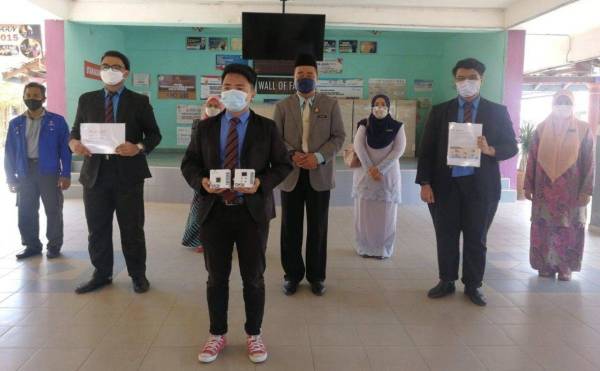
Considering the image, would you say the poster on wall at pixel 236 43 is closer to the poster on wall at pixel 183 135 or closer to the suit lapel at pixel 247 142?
the poster on wall at pixel 183 135

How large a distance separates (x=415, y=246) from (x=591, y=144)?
2064 mm

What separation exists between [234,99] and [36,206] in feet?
10.8

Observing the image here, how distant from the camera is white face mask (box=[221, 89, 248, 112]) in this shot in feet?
7.96

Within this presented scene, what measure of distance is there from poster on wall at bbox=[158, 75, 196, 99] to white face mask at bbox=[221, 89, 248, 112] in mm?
8793

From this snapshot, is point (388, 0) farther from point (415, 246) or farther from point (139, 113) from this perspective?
point (139, 113)

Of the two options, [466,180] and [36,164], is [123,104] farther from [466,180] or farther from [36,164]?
[466,180]

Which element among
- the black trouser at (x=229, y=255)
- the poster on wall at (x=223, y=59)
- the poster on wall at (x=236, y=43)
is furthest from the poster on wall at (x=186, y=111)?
the black trouser at (x=229, y=255)

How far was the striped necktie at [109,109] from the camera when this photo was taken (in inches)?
136

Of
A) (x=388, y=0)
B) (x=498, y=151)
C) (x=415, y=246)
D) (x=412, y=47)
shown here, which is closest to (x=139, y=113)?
(x=498, y=151)

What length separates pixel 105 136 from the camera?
3.37 meters

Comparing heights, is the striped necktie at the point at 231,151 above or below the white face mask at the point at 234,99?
below

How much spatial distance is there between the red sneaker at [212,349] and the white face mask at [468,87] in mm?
2395

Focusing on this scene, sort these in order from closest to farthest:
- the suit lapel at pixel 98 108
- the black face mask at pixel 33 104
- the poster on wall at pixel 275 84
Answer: the suit lapel at pixel 98 108
the black face mask at pixel 33 104
the poster on wall at pixel 275 84

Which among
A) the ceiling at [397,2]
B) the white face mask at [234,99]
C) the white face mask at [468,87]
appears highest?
the ceiling at [397,2]
